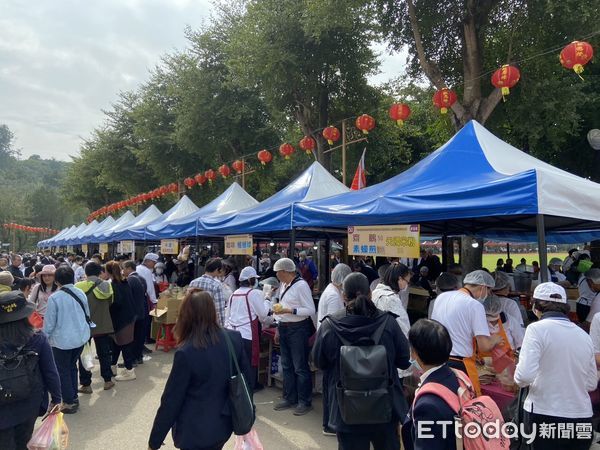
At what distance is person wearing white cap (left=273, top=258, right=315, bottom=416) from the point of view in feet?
16.3

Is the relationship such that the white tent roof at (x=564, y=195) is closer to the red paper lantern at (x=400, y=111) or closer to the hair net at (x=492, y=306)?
the hair net at (x=492, y=306)

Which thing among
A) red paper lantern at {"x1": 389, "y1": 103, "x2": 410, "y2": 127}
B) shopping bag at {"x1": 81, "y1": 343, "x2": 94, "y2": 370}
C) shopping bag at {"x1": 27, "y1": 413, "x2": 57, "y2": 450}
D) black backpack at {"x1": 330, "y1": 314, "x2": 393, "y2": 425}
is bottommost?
shopping bag at {"x1": 81, "y1": 343, "x2": 94, "y2": 370}

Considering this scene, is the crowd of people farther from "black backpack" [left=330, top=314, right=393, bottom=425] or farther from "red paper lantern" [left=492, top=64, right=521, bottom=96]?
"red paper lantern" [left=492, top=64, right=521, bottom=96]

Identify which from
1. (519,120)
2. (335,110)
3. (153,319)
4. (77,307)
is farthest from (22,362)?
(335,110)

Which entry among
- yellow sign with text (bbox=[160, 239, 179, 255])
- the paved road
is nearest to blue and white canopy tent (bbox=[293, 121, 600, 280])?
the paved road

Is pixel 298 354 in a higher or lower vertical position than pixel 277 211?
lower

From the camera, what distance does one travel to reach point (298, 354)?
198 inches

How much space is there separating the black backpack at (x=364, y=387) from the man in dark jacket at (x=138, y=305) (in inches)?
182

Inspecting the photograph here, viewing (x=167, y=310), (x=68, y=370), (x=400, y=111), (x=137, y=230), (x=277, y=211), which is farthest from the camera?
(x=137, y=230)

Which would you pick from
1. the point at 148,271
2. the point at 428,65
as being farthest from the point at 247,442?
the point at 428,65

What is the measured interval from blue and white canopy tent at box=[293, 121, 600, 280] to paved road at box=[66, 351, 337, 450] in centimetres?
238

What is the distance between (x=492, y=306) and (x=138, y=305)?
5.10 metres

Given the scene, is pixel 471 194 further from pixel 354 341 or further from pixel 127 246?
pixel 127 246

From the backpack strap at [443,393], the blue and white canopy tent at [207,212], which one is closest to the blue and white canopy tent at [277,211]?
the blue and white canopy tent at [207,212]
